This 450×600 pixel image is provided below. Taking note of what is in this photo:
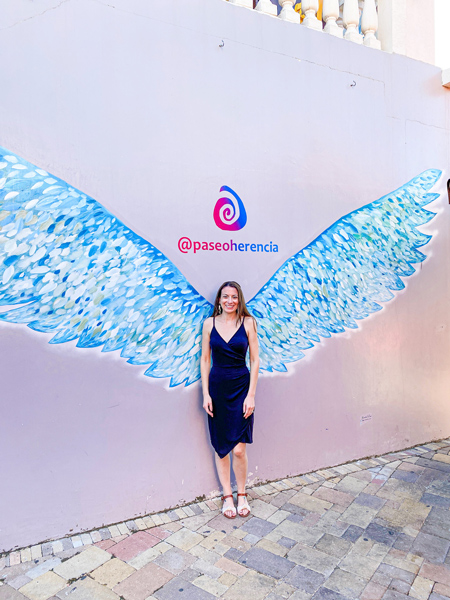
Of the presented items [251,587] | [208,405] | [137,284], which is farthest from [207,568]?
[137,284]

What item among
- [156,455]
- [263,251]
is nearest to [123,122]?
[263,251]

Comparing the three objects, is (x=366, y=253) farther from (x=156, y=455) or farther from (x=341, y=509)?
(x=156, y=455)

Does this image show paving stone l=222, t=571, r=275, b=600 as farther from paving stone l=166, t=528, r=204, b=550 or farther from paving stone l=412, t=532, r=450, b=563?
paving stone l=412, t=532, r=450, b=563

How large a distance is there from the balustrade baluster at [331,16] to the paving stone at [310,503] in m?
3.87

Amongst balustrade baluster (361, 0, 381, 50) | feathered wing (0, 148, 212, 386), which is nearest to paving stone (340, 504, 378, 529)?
feathered wing (0, 148, 212, 386)

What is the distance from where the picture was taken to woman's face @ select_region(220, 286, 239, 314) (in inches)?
123

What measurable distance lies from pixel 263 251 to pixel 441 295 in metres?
2.24

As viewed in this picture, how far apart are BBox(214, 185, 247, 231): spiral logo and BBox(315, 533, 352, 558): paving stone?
7.31 feet

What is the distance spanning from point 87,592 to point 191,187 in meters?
2.58

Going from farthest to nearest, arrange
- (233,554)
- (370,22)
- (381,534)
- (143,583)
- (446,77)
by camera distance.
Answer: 1. (446,77)
2. (370,22)
3. (381,534)
4. (233,554)
5. (143,583)

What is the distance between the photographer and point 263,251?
3518 mm

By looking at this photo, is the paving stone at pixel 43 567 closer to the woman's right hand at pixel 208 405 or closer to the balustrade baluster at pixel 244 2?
the woman's right hand at pixel 208 405

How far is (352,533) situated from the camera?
9.57 ft

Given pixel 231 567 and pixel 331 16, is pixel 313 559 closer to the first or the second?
pixel 231 567
